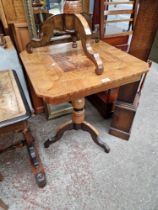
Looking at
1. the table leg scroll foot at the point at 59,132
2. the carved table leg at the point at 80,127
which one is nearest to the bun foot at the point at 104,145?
the carved table leg at the point at 80,127

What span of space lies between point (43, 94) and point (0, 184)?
82cm

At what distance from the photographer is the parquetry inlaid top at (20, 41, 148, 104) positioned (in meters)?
0.66

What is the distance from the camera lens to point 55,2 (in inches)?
41.4

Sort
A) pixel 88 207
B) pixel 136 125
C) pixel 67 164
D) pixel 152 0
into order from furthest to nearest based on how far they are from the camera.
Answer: pixel 136 125 → pixel 67 164 → pixel 88 207 → pixel 152 0

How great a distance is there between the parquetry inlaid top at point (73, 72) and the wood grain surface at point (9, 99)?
6.9 inches

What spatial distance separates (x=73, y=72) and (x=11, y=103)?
0.37 meters

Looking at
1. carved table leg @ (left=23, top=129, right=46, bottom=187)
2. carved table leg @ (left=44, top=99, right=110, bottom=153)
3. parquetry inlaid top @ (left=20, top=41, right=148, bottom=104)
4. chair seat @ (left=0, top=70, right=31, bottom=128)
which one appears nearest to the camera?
parquetry inlaid top @ (left=20, top=41, right=148, bottom=104)

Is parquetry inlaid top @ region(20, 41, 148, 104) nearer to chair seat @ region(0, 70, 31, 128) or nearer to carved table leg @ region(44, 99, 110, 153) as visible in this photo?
chair seat @ region(0, 70, 31, 128)

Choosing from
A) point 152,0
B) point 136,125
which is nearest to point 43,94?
point 152,0

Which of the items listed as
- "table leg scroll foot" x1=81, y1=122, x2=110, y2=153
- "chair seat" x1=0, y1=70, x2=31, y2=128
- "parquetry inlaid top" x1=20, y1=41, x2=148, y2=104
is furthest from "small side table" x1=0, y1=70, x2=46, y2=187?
"table leg scroll foot" x1=81, y1=122, x2=110, y2=153

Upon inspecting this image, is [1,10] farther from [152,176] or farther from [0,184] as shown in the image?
[152,176]

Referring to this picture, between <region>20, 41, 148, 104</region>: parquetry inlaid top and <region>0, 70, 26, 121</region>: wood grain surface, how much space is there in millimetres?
174

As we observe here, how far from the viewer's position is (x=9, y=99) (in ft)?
2.83

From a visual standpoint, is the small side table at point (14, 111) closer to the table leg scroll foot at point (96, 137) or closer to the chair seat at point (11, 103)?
the chair seat at point (11, 103)
